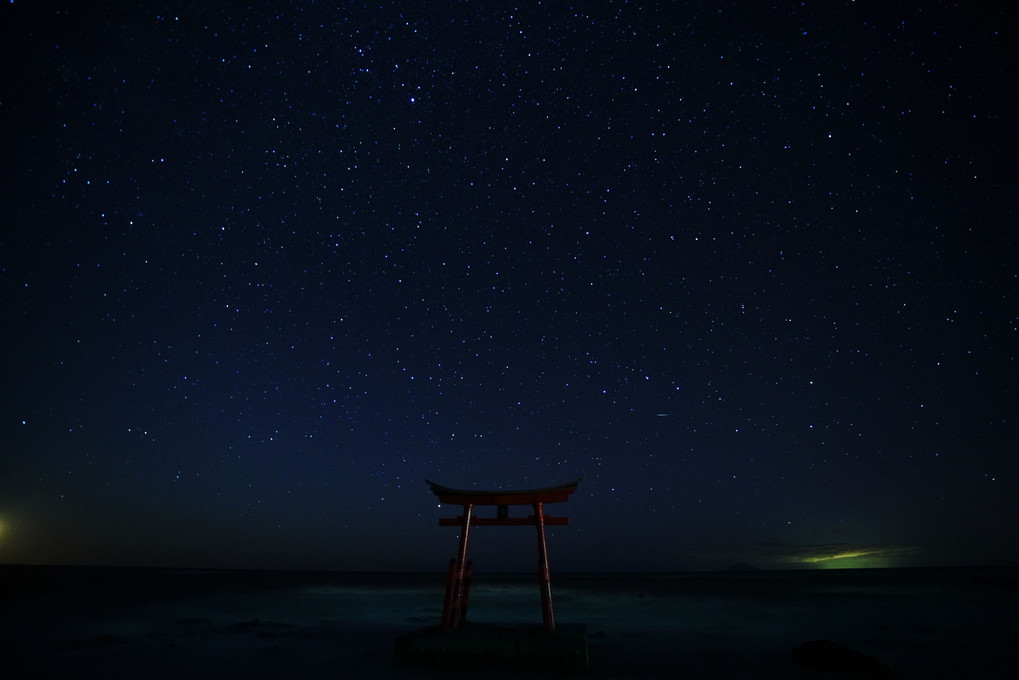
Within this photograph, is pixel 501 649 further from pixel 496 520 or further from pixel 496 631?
pixel 496 520

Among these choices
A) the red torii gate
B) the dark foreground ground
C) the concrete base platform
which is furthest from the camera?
the dark foreground ground

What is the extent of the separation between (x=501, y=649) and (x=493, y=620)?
1199cm

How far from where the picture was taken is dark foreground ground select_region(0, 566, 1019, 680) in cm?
1191

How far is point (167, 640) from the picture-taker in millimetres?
15961

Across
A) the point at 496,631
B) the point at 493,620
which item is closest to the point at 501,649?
the point at 496,631

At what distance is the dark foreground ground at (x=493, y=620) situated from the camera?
39.1 feet

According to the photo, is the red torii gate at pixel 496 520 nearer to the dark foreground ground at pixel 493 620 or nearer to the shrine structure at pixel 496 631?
the shrine structure at pixel 496 631

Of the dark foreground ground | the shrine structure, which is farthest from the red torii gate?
the dark foreground ground

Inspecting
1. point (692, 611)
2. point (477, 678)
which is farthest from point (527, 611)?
point (477, 678)

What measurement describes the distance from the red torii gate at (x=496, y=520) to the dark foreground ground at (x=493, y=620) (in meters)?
1.10

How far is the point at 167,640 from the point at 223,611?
30.7 ft

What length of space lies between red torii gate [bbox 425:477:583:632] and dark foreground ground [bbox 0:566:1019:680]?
110cm

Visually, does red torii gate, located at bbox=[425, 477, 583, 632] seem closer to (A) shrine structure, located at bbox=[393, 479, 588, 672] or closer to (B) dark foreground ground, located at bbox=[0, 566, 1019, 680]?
(A) shrine structure, located at bbox=[393, 479, 588, 672]

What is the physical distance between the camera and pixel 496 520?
34.9 ft
